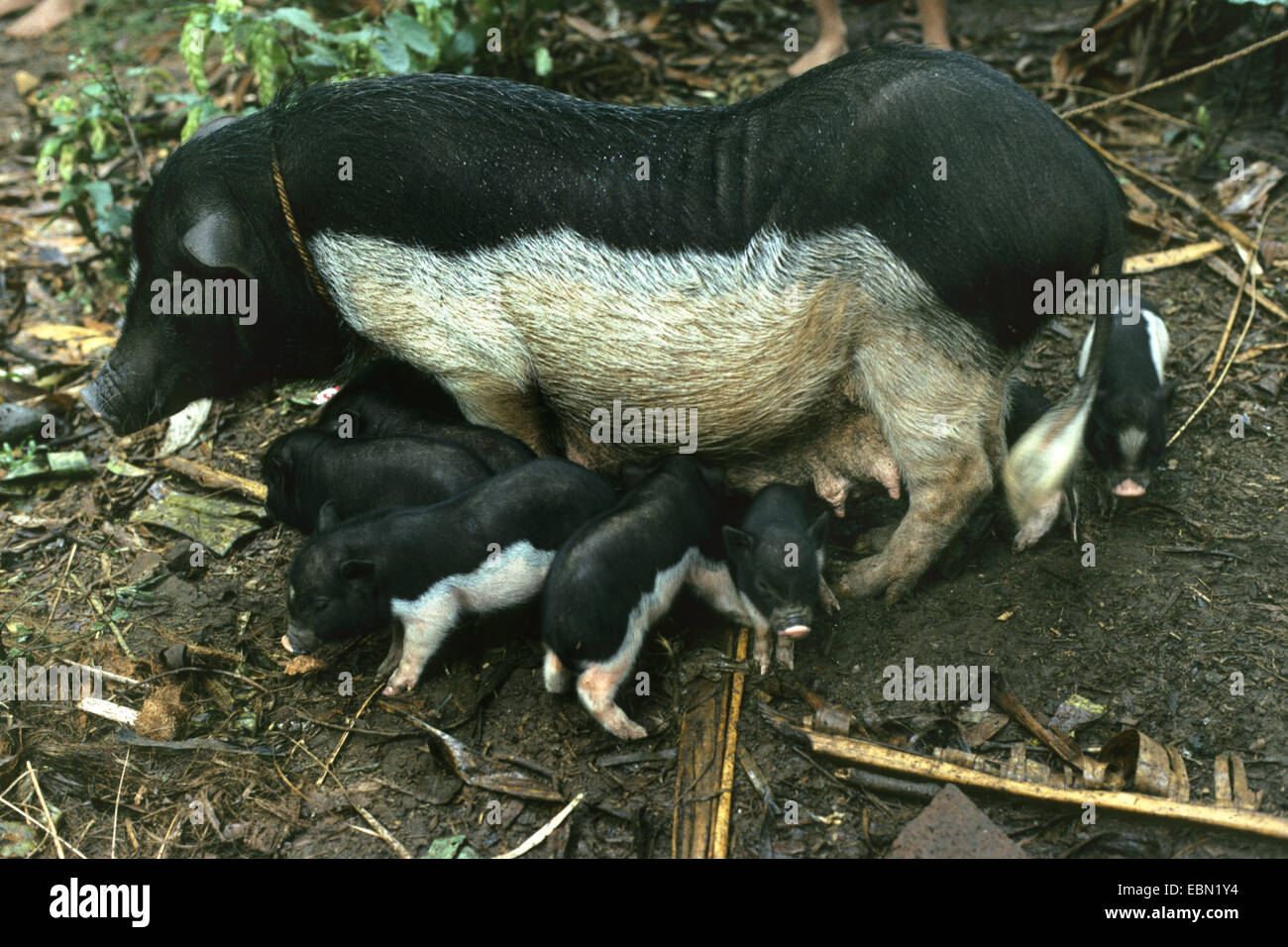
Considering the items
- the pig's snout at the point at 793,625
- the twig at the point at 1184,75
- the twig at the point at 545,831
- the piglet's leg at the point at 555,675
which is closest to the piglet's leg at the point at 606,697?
the piglet's leg at the point at 555,675

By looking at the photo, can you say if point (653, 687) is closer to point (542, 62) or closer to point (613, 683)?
point (613, 683)

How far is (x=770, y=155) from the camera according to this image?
400 cm

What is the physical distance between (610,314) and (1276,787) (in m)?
2.65

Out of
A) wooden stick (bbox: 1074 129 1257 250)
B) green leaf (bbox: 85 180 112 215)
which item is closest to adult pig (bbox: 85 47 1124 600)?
green leaf (bbox: 85 180 112 215)

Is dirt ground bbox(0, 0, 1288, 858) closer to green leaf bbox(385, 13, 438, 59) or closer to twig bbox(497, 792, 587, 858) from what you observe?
twig bbox(497, 792, 587, 858)

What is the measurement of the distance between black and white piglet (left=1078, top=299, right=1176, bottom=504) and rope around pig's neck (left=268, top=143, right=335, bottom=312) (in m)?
2.97

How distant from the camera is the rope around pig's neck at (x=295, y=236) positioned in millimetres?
4309

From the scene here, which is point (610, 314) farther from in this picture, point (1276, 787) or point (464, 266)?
point (1276, 787)


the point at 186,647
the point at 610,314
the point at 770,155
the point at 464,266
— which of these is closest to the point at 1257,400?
the point at 770,155

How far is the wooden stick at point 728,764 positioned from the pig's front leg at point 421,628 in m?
1.02

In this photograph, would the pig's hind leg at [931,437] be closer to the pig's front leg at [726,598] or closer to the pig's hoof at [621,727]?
the pig's front leg at [726,598]

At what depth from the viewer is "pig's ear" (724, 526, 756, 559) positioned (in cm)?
397

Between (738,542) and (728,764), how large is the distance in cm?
75

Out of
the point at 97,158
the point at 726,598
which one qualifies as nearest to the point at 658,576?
the point at 726,598
